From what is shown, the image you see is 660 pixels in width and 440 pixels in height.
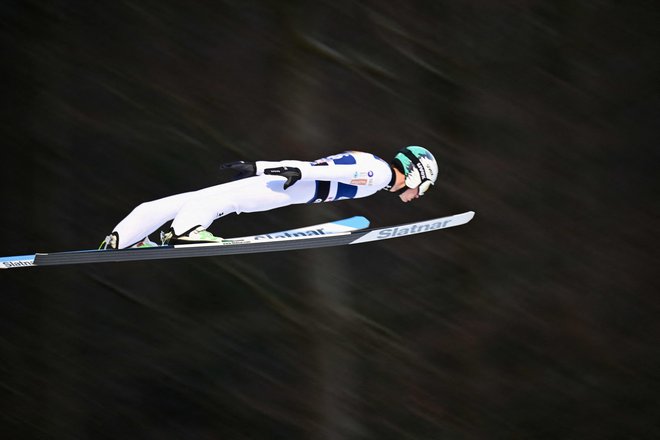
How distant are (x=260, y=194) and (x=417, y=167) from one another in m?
1.15

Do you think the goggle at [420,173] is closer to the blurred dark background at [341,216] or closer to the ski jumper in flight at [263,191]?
the ski jumper in flight at [263,191]

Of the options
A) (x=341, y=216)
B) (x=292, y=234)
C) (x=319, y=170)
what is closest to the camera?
(x=319, y=170)

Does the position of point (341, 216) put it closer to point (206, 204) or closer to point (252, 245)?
point (252, 245)

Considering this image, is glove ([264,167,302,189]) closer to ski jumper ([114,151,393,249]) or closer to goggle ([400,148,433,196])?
ski jumper ([114,151,393,249])

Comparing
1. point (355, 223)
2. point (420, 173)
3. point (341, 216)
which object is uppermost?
point (420, 173)

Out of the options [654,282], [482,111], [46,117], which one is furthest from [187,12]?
A: [654,282]

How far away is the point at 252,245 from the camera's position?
6.59 metres

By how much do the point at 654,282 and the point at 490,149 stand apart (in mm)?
2442

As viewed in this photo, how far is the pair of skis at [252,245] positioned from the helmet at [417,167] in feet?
1.33

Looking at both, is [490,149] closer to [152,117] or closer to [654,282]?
[654,282]

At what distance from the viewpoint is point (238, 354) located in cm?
1076

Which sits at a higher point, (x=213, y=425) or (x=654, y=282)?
(x=654, y=282)

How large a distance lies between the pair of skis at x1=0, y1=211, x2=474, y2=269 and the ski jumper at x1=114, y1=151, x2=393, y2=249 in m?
0.15

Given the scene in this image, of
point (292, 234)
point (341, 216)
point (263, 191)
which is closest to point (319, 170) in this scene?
point (263, 191)
